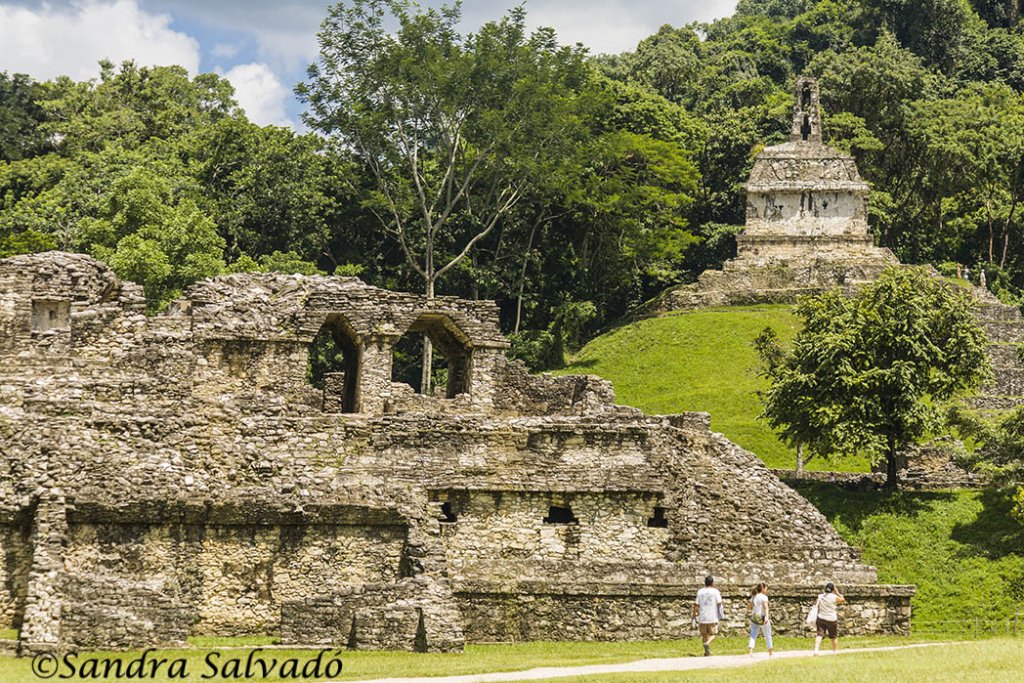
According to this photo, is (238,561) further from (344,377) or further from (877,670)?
(877,670)

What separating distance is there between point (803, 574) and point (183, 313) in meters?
15.7

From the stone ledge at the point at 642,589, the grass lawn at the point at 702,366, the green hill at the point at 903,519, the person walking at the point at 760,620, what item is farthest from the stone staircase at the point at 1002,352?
the person walking at the point at 760,620

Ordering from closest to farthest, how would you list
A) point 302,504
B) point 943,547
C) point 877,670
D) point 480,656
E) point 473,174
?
point 877,670, point 480,656, point 302,504, point 943,547, point 473,174

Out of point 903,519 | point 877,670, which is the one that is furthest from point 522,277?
point 877,670

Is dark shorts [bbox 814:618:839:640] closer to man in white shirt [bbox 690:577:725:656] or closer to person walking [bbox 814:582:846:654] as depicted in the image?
person walking [bbox 814:582:846:654]

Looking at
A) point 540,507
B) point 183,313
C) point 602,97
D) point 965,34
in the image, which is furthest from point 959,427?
point 965,34

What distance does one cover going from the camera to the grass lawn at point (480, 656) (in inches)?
954

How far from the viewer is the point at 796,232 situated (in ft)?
266

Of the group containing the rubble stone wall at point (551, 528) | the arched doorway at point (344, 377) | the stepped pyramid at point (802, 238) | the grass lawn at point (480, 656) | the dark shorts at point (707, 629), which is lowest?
the grass lawn at point (480, 656)

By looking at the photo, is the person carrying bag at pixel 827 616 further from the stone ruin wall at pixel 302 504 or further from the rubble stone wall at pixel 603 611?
the stone ruin wall at pixel 302 504

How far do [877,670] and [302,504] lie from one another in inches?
456

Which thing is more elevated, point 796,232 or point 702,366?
point 796,232

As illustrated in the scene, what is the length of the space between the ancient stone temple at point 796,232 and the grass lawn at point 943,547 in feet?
97.7

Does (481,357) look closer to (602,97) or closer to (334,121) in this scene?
(334,121)
